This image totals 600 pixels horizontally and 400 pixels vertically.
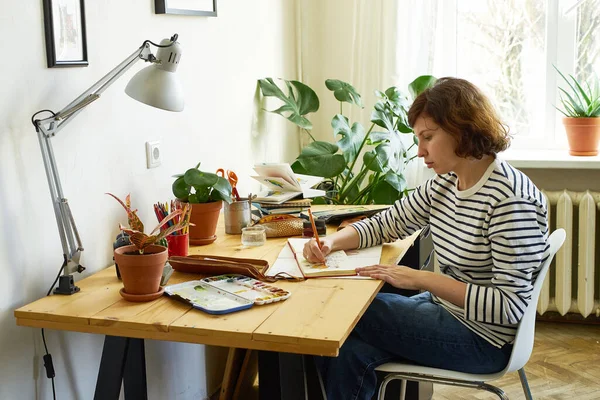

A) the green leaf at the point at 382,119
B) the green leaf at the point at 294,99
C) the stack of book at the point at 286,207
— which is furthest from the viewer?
the green leaf at the point at 294,99

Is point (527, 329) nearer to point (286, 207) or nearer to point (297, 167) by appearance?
point (286, 207)

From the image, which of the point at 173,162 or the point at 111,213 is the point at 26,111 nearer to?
the point at 111,213

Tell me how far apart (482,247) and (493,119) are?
0.31m

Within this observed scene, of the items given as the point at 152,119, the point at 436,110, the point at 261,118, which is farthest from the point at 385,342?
the point at 261,118

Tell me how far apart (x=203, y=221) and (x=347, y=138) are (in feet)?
3.06

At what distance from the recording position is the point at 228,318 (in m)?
1.55

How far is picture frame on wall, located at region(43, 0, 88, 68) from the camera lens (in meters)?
1.74

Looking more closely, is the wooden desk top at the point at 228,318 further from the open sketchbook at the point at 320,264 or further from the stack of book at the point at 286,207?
the stack of book at the point at 286,207

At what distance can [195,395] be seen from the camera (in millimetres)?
2609

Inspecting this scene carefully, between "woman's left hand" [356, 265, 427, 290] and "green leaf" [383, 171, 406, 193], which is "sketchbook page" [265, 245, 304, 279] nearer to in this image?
"woman's left hand" [356, 265, 427, 290]

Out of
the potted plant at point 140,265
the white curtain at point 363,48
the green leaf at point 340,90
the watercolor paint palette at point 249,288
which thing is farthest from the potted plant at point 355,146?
the potted plant at point 140,265

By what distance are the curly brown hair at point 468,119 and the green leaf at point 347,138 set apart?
99cm

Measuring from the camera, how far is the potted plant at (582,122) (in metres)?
3.34

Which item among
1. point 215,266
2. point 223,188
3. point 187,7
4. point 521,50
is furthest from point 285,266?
point 521,50
